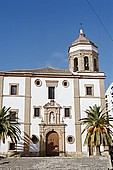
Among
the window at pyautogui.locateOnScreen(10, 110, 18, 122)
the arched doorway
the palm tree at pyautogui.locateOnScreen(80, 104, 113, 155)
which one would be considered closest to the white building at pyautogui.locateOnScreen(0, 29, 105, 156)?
the arched doorway

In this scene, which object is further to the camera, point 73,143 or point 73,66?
point 73,66

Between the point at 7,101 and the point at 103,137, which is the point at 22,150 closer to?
the point at 7,101

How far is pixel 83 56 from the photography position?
37.3 m

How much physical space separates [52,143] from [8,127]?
6.72 meters

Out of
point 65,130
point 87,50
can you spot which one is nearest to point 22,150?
point 65,130

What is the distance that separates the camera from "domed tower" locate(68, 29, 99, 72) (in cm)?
3728

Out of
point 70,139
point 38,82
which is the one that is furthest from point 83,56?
point 70,139

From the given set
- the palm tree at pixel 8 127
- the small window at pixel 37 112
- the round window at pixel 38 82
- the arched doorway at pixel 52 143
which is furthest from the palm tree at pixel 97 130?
the palm tree at pixel 8 127

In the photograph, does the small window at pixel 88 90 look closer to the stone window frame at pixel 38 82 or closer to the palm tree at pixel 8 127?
the stone window frame at pixel 38 82

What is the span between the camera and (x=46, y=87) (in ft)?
117

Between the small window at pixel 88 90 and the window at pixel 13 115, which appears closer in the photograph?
the window at pixel 13 115

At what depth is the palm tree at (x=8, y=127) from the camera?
1160 inches

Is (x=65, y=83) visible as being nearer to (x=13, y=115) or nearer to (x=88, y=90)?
(x=88, y=90)

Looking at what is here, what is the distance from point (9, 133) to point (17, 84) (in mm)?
7500
